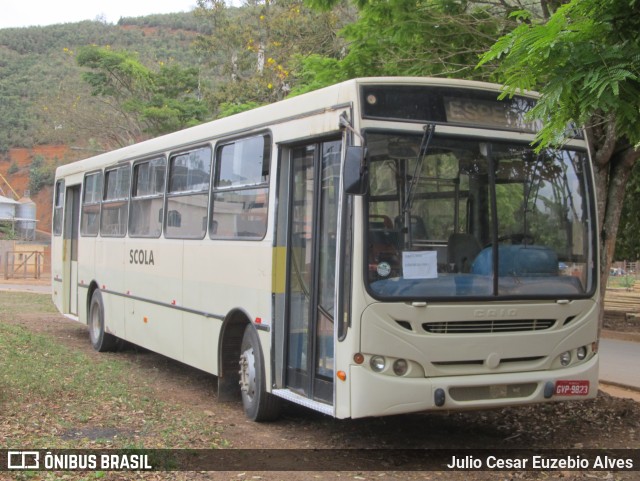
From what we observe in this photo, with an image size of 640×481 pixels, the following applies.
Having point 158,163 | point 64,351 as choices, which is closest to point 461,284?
point 158,163

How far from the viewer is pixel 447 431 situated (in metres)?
8.04

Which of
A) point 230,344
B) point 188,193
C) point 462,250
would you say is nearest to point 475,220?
point 462,250

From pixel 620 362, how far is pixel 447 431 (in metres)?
6.19

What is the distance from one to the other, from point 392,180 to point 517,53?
150cm

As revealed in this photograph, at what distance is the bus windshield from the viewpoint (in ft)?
21.5

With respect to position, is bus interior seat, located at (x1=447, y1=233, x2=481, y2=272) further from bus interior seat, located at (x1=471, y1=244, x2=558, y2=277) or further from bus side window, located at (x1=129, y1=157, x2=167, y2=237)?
bus side window, located at (x1=129, y1=157, x2=167, y2=237)

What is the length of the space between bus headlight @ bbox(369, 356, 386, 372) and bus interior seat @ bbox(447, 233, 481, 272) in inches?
38.2

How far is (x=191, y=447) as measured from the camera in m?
6.86

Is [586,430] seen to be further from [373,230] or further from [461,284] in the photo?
[373,230]

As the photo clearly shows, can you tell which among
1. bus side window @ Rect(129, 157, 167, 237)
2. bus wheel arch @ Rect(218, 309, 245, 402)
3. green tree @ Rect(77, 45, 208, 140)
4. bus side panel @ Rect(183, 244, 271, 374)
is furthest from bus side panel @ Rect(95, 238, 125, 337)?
green tree @ Rect(77, 45, 208, 140)

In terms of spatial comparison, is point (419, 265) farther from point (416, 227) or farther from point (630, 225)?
point (630, 225)

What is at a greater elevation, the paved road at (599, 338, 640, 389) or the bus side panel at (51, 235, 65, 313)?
the bus side panel at (51, 235, 65, 313)

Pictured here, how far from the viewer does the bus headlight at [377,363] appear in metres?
6.45

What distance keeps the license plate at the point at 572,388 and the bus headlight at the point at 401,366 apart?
1.42m
